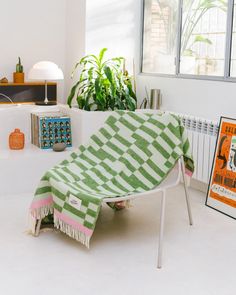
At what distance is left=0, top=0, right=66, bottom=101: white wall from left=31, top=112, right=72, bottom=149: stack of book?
1.21 m

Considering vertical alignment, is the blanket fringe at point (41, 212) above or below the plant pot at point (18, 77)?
below

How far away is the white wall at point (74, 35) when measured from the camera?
17.4ft

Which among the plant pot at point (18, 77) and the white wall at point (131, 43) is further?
the plant pot at point (18, 77)

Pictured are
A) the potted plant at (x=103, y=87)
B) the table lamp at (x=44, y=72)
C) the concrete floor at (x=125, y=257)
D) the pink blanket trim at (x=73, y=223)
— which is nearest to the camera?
the concrete floor at (x=125, y=257)

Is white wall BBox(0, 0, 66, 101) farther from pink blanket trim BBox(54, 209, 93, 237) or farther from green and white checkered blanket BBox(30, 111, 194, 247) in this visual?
pink blanket trim BBox(54, 209, 93, 237)

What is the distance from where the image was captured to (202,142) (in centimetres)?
429

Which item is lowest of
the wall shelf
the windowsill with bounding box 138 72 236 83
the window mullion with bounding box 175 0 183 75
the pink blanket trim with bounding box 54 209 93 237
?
the pink blanket trim with bounding box 54 209 93 237

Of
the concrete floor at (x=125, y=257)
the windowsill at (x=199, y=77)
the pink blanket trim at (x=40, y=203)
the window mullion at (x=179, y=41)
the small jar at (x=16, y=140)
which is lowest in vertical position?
the concrete floor at (x=125, y=257)

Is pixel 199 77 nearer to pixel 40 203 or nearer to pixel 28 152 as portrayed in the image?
pixel 28 152

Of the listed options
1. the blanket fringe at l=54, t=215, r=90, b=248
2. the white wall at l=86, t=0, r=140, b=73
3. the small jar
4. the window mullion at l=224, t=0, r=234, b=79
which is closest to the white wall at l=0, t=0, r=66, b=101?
the white wall at l=86, t=0, r=140, b=73

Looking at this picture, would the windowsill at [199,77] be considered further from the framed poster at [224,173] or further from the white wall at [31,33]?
the white wall at [31,33]

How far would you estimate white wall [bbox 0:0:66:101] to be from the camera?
220 inches

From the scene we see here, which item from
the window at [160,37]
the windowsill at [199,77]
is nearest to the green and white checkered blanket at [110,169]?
the windowsill at [199,77]

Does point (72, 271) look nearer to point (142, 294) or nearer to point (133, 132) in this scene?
point (142, 294)
